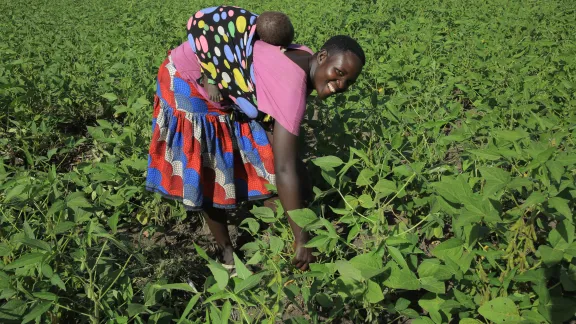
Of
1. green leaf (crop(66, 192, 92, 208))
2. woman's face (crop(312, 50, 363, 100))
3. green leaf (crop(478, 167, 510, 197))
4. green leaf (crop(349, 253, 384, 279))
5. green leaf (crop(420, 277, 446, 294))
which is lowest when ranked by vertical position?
green leaf (crop(420, 277, 446, 294))

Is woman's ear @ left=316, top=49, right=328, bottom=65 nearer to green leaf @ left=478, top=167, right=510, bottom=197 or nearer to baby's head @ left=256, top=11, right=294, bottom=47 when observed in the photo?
baby's head @ left=256, top=11, right=294, bottom=47

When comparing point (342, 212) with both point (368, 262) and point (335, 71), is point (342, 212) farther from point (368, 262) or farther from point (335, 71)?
point (335, 71)

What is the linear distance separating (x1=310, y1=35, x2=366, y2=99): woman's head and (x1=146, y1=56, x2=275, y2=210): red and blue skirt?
24.2 inches

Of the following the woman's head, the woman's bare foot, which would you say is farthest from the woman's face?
the woman's bare foot

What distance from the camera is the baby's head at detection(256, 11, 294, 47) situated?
66.7 inches

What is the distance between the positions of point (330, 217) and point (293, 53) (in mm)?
1021

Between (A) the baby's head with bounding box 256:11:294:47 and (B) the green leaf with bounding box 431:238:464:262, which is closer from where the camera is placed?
(B) the green leaf with bounding box 431:238:464:262

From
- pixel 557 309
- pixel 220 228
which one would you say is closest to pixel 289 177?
pixel 220 228

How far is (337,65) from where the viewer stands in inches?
60.5

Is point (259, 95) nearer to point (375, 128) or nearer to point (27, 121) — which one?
point (375, 128)

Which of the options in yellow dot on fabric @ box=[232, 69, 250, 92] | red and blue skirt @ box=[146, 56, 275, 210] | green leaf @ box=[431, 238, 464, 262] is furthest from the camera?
red and blue skirt @ box=[146, 56, 275, 210]

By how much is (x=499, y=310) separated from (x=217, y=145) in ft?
4.34

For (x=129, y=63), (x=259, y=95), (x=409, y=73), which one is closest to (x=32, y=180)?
(x=259, y=95)

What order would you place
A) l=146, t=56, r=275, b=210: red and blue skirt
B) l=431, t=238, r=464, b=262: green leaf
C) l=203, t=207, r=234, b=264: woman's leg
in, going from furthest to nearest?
l=203, t=207, r=234, b=264: woman's leg
l=146, t=56, r=275, b=210: red and blue skirt
l=431, t=238, r=464, b=262: green leaf
